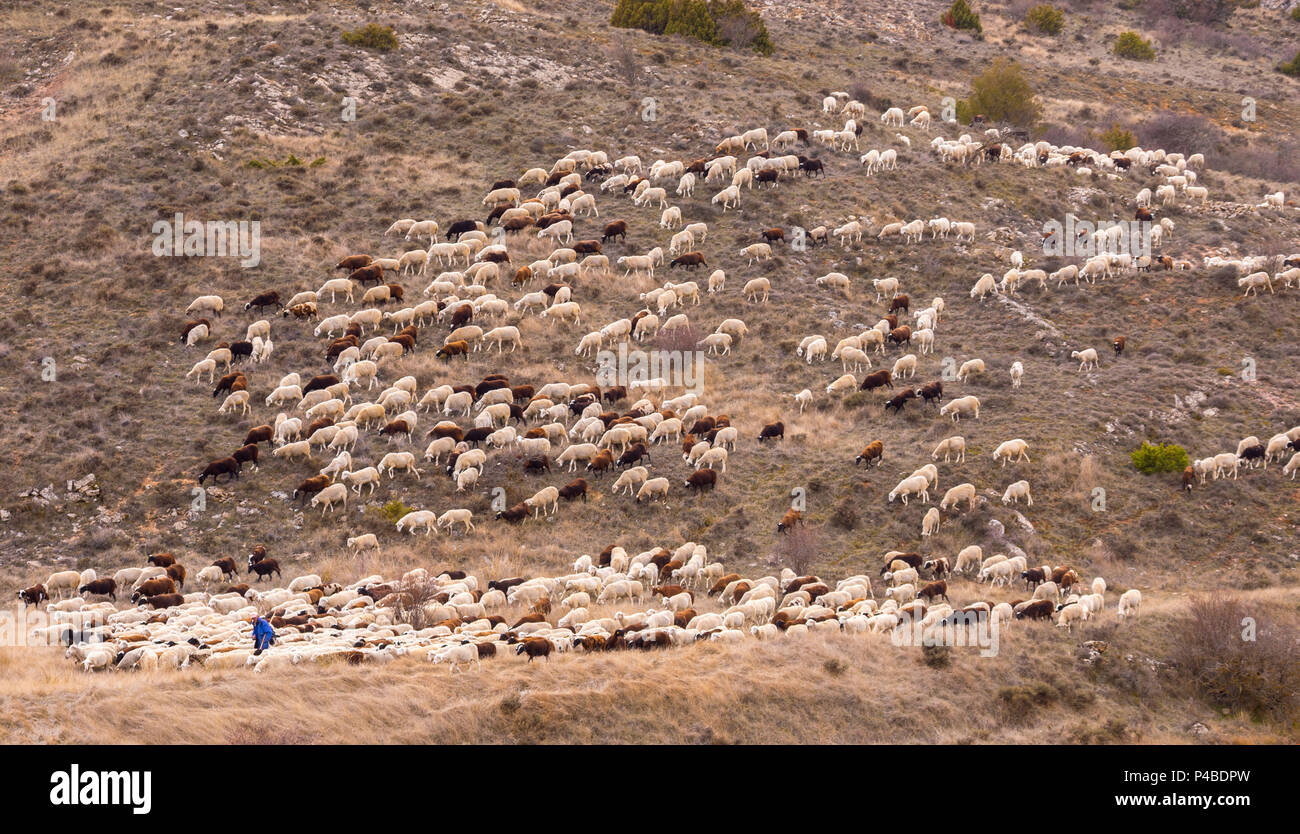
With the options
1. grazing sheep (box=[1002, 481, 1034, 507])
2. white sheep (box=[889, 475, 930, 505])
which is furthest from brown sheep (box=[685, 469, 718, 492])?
grazing sheep (box=[1002, 481, 1034, 507])

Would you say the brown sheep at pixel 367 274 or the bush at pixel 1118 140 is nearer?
the brown sheep at pixel 367 274

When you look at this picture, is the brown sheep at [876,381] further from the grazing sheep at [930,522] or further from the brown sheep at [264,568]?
the brown sheep at [264,568]

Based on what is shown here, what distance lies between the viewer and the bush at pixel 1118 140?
155 feet

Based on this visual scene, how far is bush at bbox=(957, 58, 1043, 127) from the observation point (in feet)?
159

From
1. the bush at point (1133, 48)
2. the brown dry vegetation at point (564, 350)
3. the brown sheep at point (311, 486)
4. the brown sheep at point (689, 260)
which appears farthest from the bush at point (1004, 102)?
the brown sheep at point (311, 486)

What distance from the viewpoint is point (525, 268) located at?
3300 centimetres

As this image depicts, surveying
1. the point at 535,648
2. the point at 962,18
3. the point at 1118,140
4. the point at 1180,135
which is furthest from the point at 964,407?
the point at 962,18

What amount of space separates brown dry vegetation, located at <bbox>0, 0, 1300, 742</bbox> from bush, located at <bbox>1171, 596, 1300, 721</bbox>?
A: 0.55 m

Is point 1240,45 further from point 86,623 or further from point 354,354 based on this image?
point 86,623

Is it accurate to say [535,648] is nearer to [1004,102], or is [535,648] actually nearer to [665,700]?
[665,700]

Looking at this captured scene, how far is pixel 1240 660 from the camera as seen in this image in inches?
683

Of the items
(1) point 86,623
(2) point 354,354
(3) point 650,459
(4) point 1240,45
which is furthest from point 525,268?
(4) point 1240,45

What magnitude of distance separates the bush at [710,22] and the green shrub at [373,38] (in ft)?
47.9
